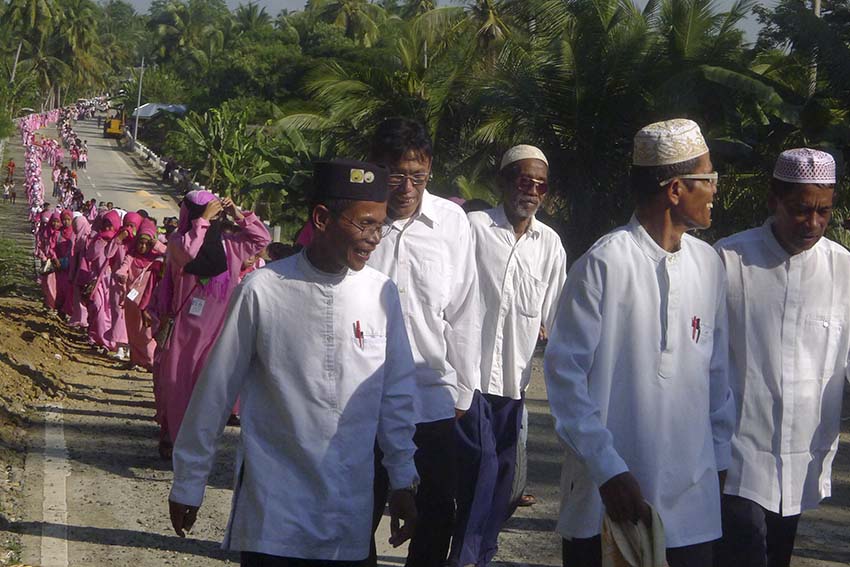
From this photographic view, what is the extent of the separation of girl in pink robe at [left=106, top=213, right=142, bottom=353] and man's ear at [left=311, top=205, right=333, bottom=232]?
12194mm

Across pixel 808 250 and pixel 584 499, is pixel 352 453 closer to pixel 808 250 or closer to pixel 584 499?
pixel 584 499

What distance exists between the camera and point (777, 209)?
15.6 feet

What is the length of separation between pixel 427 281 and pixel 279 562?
1796 millimetres

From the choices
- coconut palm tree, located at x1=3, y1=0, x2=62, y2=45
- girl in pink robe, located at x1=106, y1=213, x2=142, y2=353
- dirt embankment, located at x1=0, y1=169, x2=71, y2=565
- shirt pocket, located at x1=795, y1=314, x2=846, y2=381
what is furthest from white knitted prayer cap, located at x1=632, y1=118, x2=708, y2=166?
coconut palm tree, located at x1=3, y1=0, x2=62, y2=45

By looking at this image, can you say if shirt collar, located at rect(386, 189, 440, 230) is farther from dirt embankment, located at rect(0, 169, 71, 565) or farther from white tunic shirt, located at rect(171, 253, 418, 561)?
dirt embankment, located at rect(0, 169, 71, 565)

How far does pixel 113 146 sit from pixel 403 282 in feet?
299

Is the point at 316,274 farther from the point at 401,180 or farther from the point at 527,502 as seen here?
the point at 527,502

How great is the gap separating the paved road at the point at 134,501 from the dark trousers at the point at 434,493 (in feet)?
3.95

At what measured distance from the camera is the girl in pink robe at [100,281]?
17.9 m

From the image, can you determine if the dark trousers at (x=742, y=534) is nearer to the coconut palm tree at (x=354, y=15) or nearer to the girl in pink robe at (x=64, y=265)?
the girl in pink robe at (x=64, y=265)

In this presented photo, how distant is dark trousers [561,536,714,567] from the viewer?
3.81m

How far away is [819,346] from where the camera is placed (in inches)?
185

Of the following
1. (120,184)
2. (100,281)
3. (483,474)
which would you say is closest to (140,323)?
(100,281)

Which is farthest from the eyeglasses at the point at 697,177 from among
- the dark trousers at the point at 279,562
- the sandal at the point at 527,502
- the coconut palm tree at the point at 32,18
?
the coconut palm tree at the point at 32,18
